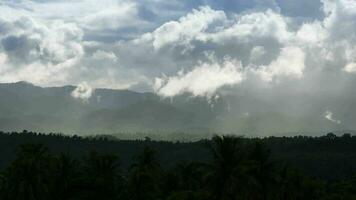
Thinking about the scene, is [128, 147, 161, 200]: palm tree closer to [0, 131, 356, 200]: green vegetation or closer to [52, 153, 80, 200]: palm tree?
[0, 131, 356, 200]: green vegetation

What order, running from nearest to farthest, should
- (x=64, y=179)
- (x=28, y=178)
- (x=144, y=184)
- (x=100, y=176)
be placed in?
(x=28, y=178) → (x=144, y=184) → (x=64, y=179) → (x=100, y=176)

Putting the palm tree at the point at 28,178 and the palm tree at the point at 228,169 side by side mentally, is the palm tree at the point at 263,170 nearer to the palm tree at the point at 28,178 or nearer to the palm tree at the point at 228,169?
the palm tree at the point at 228,169

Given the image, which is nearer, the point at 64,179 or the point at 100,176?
the point at 64,179

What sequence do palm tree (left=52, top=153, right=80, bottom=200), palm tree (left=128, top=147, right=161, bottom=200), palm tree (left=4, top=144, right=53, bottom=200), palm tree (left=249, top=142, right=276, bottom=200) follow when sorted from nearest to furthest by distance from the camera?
palm tree (left=249, top=142, right=276, bottom=200), palm tree (left=4, top=144, right=53, bottom=200), palm tree (left=128, top=147, right=161, bottom=200), palm tree (left=52, top=153, right=80, bottom=200)

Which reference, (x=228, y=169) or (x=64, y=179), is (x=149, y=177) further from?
(x=228, y=169)

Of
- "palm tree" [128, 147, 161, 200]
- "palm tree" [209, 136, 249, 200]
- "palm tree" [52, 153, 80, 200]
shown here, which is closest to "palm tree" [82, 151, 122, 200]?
Result: "palm tree" [52, 153, 80, 200]

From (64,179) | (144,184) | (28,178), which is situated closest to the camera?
(28,178)

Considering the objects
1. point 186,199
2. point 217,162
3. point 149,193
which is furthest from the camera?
point 149,193

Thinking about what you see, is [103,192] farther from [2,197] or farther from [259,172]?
[259,172]

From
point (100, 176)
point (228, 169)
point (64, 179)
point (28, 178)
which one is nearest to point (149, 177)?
point (100, 176)

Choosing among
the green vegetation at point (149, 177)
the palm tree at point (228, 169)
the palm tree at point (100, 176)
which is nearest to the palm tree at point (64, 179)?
the green vegetation at point (149, 177)

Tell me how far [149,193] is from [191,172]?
1217 centimetres

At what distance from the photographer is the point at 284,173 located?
253 ft

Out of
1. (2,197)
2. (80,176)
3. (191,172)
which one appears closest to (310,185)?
(191,172)
